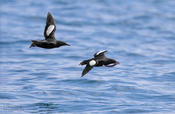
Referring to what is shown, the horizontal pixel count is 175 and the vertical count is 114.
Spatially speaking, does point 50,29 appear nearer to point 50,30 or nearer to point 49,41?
point 50,30

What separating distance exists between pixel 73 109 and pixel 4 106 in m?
1.90

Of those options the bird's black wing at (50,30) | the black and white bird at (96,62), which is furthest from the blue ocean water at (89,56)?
the bird's black wing at (50,30)

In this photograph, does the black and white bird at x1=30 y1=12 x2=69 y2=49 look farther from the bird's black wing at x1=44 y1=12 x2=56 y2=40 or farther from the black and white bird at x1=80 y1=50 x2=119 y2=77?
the black and white bird at x1=80 y1=50 x2=119 y2=77

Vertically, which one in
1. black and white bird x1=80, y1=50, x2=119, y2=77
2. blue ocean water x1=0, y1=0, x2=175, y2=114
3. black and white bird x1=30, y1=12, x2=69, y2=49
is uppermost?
black and white bird x1=30, y1=12, x2=69, y2=49

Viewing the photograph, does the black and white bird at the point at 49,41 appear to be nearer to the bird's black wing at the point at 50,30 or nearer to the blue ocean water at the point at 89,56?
the bird's black wing at the point at 50,30

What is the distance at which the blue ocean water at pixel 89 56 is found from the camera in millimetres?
15117

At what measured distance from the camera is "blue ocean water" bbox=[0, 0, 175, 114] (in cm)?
1512

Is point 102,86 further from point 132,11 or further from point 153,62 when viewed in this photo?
point 132,11

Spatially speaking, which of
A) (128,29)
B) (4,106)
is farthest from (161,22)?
(4,106)

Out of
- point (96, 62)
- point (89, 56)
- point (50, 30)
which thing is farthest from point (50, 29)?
point (89, 56)

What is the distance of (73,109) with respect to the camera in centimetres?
1448

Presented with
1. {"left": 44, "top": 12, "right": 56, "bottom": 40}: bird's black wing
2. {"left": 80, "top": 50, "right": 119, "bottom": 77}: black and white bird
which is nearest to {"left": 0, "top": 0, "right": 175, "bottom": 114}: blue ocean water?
{"left": 80, "top": 50, "right": 119, "bottom": 77}: black and white bird

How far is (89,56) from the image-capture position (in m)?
22.7

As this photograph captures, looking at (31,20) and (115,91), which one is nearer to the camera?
(115,91)
